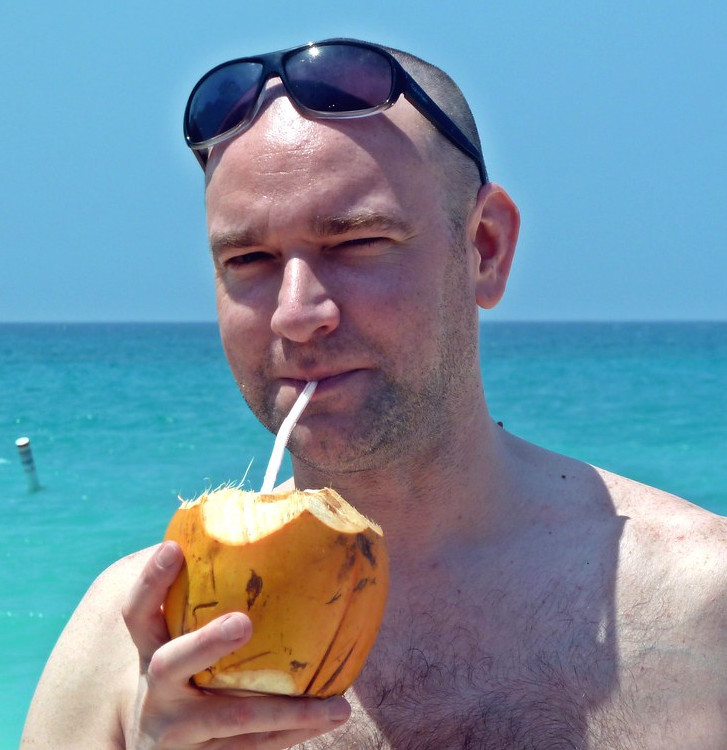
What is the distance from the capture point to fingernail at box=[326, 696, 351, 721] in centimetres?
117

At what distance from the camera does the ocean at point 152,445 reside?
796cm

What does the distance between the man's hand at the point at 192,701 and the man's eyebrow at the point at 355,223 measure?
59 centimetres

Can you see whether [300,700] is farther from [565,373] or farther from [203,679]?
[565,373]

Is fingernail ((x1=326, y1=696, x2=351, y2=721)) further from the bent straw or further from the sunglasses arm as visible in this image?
the sunglasses arm

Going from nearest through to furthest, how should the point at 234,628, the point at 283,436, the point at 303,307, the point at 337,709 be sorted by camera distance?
the point at 234,628 → the point at 337,709 → the point at 283,436 → the point at 303,307

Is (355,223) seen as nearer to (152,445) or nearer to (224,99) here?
(224,99)

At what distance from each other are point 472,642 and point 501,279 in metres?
0.70

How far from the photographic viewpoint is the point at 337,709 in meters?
1.18

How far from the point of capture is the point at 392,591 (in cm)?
180

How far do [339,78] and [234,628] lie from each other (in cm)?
102

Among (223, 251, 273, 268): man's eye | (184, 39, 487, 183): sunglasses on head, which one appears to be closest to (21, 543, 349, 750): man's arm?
(223, 251, 273, 268): man's eye

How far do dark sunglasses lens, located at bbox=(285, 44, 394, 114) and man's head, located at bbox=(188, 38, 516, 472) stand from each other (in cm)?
3

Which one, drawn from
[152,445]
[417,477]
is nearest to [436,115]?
[417,477]

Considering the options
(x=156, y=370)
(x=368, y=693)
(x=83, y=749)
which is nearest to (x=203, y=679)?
(x=368, y=693)
